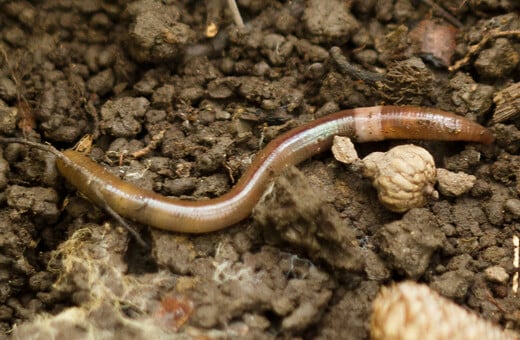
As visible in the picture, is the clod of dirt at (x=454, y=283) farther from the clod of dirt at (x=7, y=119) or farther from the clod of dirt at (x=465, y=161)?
the clod of dirt at (x=7, y=119)

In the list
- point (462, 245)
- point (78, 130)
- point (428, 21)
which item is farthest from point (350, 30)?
point (78, 130)

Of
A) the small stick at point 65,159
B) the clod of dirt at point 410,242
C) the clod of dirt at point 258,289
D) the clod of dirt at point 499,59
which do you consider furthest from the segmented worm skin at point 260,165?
the clod of dirt at point 410,242

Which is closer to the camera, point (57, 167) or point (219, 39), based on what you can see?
point (57, 167)

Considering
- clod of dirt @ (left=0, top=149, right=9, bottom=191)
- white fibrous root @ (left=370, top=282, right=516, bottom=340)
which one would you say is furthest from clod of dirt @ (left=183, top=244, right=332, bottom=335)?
clod of dirt @ (left=0, top=149, right=9, bottom=191)

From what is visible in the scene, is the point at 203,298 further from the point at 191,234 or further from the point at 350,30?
the point at 350,30

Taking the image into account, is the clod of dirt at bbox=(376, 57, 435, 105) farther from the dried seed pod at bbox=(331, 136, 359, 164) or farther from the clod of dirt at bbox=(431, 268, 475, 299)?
the clod of dirt at bbox=(431, 268, 475, 299)

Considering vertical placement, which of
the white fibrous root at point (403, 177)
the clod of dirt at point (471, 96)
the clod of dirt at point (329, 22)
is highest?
the clod of dirt at point (329, 22)

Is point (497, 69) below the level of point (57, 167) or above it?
above
